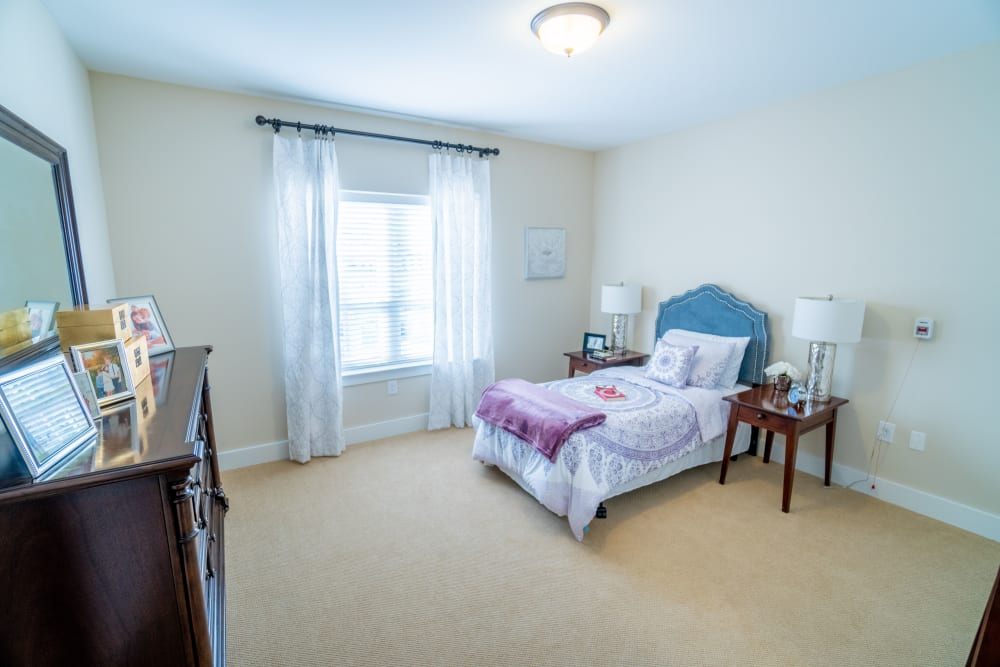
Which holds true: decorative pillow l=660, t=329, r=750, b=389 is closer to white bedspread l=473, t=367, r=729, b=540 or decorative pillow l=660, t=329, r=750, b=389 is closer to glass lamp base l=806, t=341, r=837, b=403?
white bedspread l=473, t=367, r=729, b=540

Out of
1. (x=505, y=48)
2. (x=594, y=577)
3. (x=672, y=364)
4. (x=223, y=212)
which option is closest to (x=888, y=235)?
(x=672, y=364)

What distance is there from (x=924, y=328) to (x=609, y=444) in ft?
6.43

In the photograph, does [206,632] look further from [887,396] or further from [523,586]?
[887,396]

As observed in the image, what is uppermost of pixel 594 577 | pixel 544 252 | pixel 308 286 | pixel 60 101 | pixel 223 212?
pixel 60 101

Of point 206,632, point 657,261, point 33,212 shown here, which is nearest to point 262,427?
point 33,212

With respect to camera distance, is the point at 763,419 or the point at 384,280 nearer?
the point at 763,419

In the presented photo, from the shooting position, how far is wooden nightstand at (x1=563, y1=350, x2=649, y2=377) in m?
3.96

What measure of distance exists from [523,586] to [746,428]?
7.25ft

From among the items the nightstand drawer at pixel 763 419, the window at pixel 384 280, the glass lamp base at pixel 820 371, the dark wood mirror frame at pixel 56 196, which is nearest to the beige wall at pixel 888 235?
the glass lamp base at pixel 820 371

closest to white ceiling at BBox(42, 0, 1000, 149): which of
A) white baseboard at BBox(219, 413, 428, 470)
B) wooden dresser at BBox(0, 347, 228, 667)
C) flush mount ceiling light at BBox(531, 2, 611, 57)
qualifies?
flush mount ceiling light at BBox(531, 2, 611, 57)

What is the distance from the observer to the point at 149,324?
2.06 m

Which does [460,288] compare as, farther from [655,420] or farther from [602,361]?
[655,420]

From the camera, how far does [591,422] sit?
8.36 ft

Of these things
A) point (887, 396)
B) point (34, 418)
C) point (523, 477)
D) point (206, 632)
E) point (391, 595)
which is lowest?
point (391, 595)
